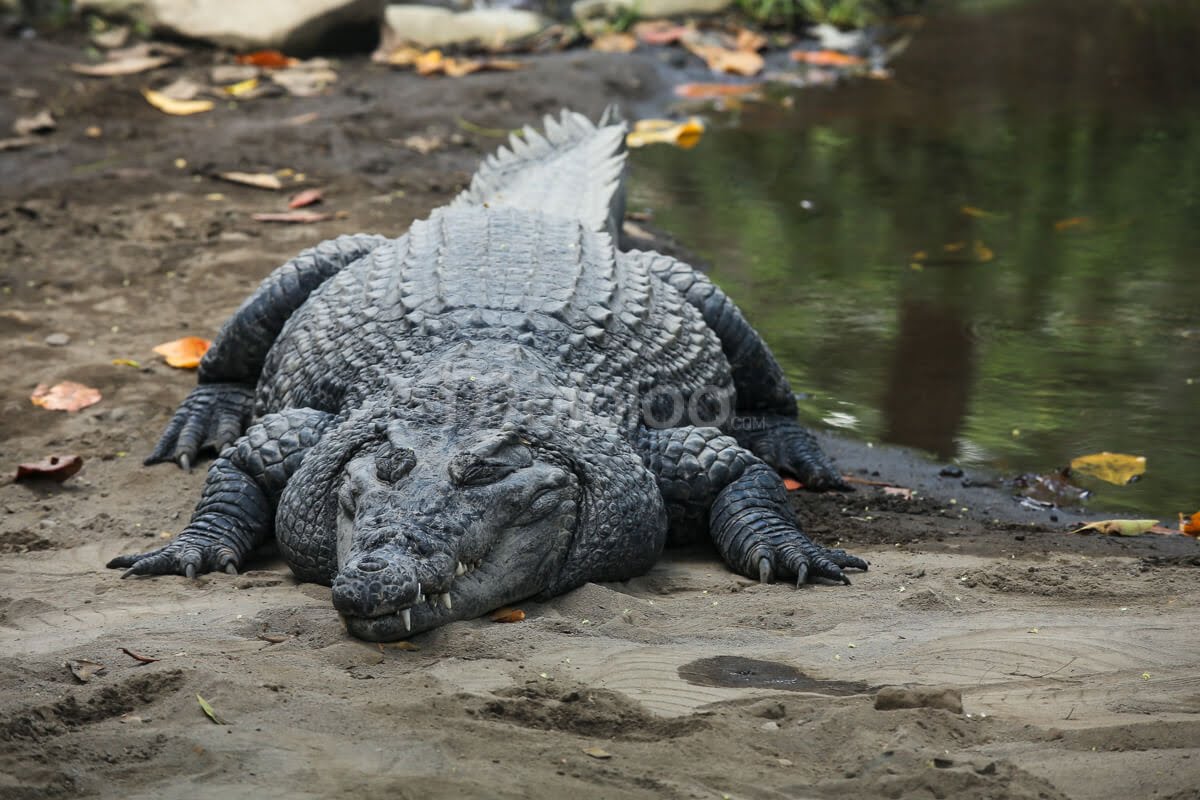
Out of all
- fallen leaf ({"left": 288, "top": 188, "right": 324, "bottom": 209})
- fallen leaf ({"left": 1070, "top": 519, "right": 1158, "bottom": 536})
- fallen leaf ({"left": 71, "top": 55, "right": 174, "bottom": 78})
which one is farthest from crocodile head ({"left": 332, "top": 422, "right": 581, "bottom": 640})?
fallen leaf ({"left": 71, "top": 55, "right": 174, "bottom": 78})

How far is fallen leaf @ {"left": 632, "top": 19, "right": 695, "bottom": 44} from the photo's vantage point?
12414mm

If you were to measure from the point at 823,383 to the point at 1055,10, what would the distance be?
29.7 ft

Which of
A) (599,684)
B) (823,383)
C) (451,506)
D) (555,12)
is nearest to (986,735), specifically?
(599,684)

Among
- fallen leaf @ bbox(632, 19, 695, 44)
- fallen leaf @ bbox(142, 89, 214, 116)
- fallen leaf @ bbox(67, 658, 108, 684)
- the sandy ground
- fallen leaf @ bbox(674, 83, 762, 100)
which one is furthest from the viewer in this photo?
fallen leaf @ bbox(632, 19, 695, 44)

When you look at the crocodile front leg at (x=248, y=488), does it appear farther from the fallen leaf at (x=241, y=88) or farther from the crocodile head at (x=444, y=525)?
the fallen leaf at (x=241, y=88)

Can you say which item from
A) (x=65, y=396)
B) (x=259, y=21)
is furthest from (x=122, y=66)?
(x=65, y=396)

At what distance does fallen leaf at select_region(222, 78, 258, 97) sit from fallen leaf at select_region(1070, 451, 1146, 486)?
7.59 metres

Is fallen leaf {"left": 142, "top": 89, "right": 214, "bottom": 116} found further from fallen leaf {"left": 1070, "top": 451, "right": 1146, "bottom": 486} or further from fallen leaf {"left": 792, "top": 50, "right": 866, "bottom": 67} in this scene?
fallen leaf {"left": 1070, "top": 451, "right": 1146, "bottom": 486}

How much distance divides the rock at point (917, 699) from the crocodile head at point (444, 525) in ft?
3.86

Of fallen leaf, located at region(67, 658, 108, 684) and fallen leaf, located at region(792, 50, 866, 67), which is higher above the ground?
fallen leaf, located at region(792, 50, 866, 67)

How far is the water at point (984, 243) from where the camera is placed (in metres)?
5.69

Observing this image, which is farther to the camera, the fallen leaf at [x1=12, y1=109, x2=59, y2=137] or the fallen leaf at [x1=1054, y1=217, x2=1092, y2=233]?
the fallen leaf at [x1=12, y1=109, x2=59, y2=137]

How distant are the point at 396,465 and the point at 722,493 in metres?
1.28

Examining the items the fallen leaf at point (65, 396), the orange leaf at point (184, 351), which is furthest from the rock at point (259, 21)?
the fallen leaf at point (65, 396)
